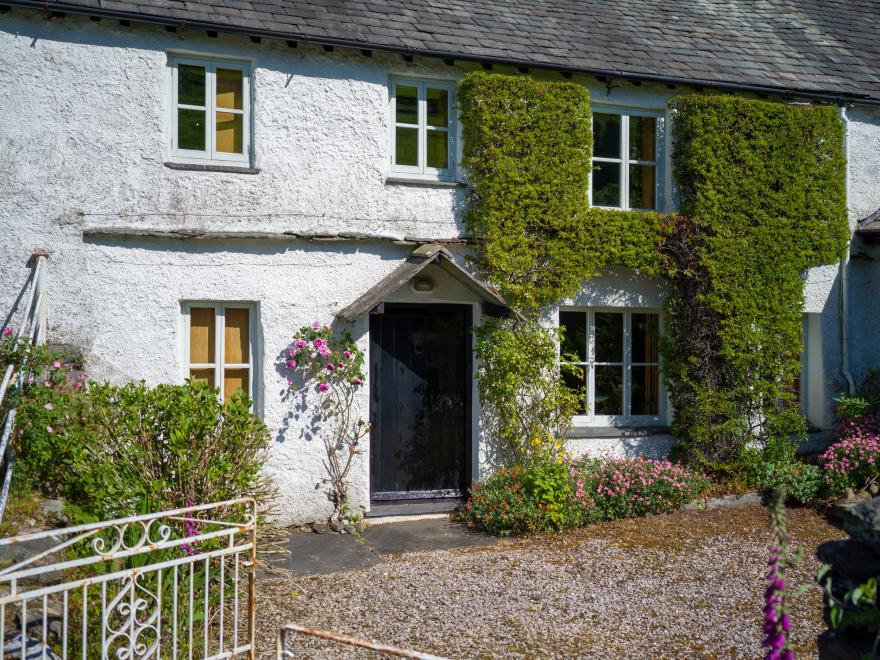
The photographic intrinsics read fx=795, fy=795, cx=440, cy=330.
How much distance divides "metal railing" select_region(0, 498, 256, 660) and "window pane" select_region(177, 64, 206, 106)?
190 inches

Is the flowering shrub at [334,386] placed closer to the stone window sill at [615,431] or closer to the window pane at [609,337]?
the stone window sill at [615,431]

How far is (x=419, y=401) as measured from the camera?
9461mm

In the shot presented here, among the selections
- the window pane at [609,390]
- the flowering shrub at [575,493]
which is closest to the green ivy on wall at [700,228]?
the window pane at [609,390]

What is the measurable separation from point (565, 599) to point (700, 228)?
555cm

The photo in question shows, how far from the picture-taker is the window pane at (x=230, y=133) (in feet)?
28.8

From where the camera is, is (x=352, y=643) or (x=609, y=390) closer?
(x=352, y=643)

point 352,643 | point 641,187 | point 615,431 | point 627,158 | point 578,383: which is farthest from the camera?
point 641,187

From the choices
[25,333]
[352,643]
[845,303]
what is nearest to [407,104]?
[25,333]

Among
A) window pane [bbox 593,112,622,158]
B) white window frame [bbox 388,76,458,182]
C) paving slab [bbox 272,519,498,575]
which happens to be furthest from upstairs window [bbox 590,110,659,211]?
paving slab [bbox 272,519,498,575]

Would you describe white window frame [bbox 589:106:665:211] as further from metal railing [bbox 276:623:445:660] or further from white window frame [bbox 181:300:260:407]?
metal railing [bbox 276:623:445:660]

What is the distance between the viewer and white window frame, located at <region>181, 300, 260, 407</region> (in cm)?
854

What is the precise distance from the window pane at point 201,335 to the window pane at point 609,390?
4.82 m

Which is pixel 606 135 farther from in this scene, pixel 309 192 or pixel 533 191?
pixel 309 192

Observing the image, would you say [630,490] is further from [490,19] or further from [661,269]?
[490,19]
